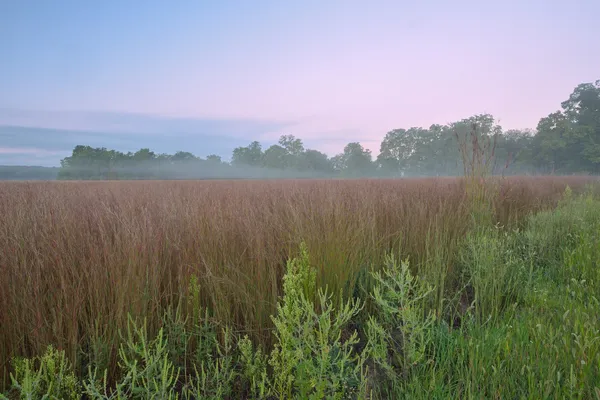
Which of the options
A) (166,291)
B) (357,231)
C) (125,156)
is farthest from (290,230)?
(125,156)

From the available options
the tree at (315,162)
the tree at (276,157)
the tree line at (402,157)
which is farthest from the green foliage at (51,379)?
the tree at (276,157)

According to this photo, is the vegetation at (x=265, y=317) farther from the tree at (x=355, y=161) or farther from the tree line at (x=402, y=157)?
the tree at (x=355, y=161)

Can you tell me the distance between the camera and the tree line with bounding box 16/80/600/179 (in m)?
50.8

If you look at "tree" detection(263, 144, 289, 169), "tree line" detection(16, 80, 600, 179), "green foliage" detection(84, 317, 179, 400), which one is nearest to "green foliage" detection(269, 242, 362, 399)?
"green foliage" detection(84, 317, 179, 400)

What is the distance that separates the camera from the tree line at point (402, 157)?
50.8m

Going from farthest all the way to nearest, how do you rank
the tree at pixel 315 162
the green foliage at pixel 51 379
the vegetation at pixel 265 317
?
1. the tree at pixel 315 162
2. the vegetation at pixel 265 317
3. the green foliage at pixel 51 379

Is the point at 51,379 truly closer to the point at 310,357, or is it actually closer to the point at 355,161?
the point at 310,357

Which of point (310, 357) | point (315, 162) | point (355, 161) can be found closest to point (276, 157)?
point (315, 162)

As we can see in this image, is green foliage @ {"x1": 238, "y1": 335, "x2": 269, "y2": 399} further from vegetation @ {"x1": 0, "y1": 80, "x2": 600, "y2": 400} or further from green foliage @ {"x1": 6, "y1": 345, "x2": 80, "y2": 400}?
green foliage @ {"x1": 6, "y1": 345, "x2": 80, "y2": 400}

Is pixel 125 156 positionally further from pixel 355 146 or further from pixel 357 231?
pixel 357 231

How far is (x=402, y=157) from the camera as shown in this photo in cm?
8300

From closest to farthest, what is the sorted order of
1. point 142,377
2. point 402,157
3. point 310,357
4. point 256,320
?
point 142,377
point 310,357
point 256,320
point 402,157

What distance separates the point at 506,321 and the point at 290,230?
1.79 m

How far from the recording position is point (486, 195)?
4988 millimetres
